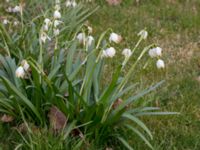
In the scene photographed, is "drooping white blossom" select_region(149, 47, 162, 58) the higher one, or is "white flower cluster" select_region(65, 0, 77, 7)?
"drooping white blossom" select_region(149, 47, 162, 58)

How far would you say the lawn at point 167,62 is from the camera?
137 inches

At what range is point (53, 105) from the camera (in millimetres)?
3270

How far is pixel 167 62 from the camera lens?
4.81m

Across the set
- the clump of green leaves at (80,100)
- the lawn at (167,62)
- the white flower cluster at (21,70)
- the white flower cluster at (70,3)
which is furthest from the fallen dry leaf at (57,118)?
the white flower cluster at (70,3)

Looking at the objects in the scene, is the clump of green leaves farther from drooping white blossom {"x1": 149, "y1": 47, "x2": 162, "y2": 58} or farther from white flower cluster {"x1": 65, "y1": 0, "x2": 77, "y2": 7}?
white flower cluster {"x1": 65, "y1": 0, "x2": 77, "y2": 7}

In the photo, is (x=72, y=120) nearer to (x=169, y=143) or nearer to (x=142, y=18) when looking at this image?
(x=169, y=143)

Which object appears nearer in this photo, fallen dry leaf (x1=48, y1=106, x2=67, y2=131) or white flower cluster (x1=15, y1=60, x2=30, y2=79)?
white flower cluster (x1=15, y1=60, x2=30, y2=79)

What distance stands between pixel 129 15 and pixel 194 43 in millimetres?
1005

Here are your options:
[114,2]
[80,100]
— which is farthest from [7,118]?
[114,2]

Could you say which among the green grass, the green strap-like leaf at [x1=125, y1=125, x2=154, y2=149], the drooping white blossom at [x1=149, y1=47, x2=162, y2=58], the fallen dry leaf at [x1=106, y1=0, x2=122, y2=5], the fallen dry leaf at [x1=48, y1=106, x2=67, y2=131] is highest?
the drooping white blossom at [x1=149, y1=47, x2=162, y2=58]

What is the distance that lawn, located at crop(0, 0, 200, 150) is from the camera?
3482 millimetres

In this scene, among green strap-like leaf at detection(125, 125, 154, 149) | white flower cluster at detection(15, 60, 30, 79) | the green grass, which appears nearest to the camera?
white flower cluster at detection(15, 60, 30, 79)

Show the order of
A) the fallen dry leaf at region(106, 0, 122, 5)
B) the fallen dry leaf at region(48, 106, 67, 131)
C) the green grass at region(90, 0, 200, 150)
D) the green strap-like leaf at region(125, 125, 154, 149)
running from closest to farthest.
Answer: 1. the green strap-like leaf at region(125, 125, 154, 149)
2. the fallen dry leaf at region(48, 106, 67, 131)
3. the green grass at region(90, 0, 200, 150)
4. the fallen dry leaf at region(106, 0, 122, 5)

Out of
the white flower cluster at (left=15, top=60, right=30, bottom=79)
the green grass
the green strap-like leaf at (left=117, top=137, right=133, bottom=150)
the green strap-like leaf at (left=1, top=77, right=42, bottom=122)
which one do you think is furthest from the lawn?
the white flower cluster at (left=15, top=60, right=30, bottom=79)
